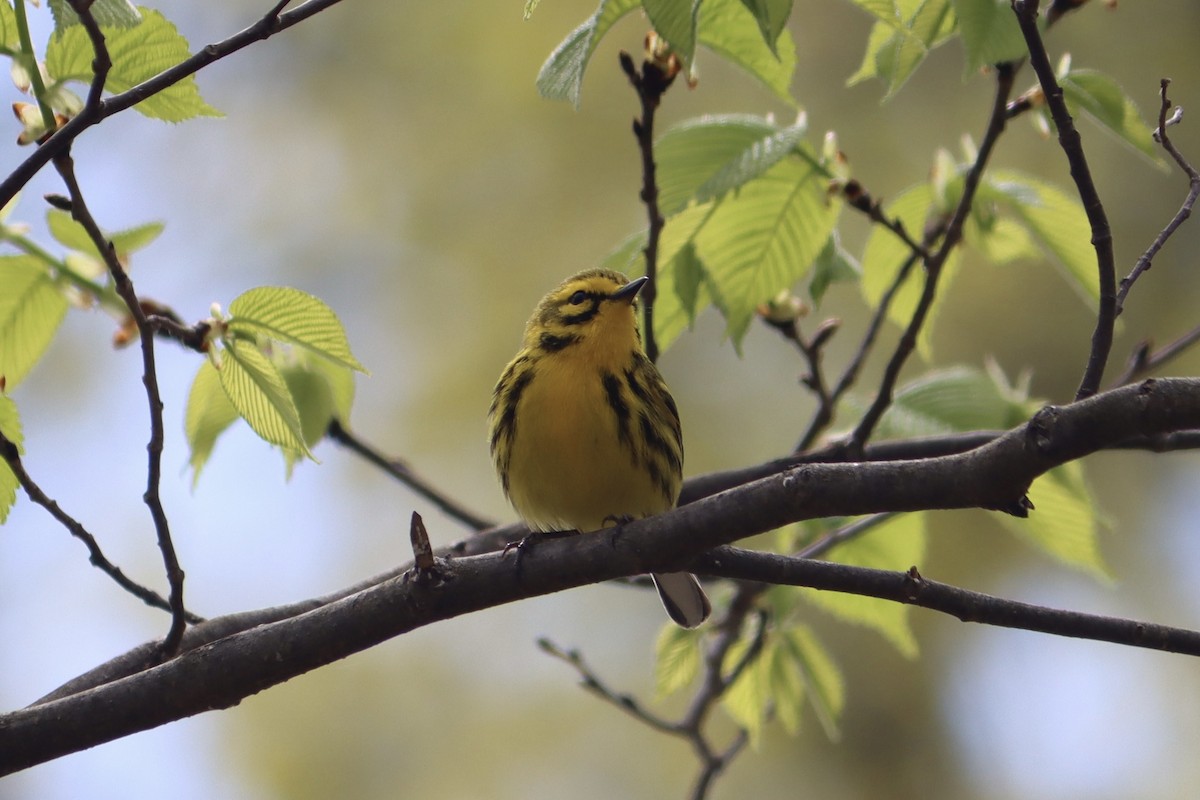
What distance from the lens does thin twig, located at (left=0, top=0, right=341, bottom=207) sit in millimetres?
2021

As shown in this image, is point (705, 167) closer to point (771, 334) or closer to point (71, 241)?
point (71, 241)

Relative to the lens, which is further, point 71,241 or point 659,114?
point 659,114

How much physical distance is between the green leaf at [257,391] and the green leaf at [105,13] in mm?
677

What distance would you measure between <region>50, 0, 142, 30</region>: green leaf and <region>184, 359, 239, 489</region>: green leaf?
3.43 feet

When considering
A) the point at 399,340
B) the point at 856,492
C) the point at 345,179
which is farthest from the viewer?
the point at 345,179

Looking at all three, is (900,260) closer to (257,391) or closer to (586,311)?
(586,311)

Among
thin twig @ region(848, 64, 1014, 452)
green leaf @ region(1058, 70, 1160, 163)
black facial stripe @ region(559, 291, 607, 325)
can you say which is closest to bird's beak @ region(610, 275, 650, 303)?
black facial stripe @ region(559, 291, 607, 325)

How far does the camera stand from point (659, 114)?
8.09 meters

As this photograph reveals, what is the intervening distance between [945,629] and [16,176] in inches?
261

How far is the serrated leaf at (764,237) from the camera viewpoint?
295cm

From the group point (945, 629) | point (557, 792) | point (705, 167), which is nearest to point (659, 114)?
point (945, 629)

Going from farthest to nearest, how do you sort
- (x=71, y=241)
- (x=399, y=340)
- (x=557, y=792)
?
(x=399, y=340) → (x=557, y=792) → (x=71, y=241)

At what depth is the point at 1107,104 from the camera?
2.74 meters

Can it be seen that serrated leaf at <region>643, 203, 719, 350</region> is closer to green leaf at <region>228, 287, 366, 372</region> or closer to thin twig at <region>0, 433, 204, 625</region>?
green leaf at <region>228, 287, 366, 372</region>
